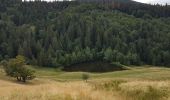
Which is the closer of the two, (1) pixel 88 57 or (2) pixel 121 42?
(1) pixel 88 57

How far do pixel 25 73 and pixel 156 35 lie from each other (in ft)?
360

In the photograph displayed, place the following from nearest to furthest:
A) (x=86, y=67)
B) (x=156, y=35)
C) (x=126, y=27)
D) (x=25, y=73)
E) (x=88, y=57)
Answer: (x=25, y=73) < (x=86, y=67) < (x=88, y=57) < (x=156, y=35) < (x=126, y=27)

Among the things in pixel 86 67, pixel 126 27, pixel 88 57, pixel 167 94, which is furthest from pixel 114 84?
pixel 126 27

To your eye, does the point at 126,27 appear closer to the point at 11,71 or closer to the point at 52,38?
the point at 52,38

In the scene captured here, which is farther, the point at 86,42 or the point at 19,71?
the point at 86,42

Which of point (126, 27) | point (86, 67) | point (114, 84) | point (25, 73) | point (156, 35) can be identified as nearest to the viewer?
point (114, 84)

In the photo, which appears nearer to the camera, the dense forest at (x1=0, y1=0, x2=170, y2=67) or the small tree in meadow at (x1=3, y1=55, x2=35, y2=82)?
the small tree in meadow at (x1=3, y1=55, x2=35, y2=82)

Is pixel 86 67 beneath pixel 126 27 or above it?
beneath

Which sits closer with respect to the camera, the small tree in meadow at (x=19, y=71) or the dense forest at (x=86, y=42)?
the small tree in meadow at (x=19, y=71)

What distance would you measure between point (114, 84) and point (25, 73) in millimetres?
57273

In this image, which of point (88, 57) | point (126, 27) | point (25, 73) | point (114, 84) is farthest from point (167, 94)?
point (126, 27)

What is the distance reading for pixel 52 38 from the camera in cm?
16350

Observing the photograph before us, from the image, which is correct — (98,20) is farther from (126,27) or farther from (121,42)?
(121,42)

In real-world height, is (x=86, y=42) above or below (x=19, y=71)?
above
